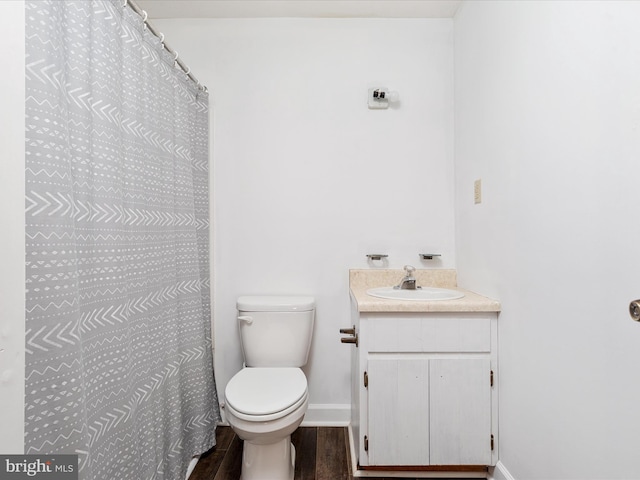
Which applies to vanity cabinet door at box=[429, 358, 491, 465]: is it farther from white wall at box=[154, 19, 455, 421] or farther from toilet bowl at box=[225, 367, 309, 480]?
white wall at box=[154, 19, 455, 421]

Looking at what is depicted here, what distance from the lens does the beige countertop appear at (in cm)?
137

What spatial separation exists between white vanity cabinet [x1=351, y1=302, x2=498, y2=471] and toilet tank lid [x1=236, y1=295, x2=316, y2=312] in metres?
0.45

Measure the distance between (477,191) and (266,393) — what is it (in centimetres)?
134

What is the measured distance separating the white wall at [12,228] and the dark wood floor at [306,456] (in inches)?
41.6

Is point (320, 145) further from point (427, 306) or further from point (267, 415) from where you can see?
point (267, 415)

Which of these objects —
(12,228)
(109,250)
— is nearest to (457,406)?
(109,250)

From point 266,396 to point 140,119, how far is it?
1.17 meters

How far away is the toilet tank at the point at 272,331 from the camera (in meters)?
1.73

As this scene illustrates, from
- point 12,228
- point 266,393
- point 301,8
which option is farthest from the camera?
point 301,8

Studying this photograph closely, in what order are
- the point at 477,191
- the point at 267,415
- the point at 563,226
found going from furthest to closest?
the point at 477,191, the point at 267,415, the point at 563,226

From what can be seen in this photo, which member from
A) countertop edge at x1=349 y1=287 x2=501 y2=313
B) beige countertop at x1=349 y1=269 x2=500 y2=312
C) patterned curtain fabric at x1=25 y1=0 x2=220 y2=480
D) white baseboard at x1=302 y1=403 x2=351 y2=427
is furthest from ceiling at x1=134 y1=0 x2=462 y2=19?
white baseboard at x1=302 y1=403 x2=351 y2=427

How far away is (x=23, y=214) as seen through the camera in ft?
2.37

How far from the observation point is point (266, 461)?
1394 mm

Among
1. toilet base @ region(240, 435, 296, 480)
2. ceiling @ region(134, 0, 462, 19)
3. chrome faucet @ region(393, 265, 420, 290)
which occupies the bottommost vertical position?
toilet base @ region(240, 435, 296, 480)
